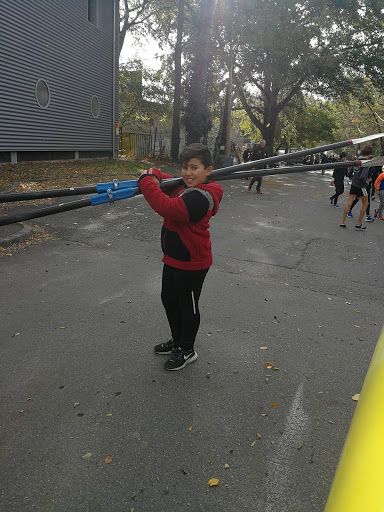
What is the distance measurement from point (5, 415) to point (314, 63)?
2683cm

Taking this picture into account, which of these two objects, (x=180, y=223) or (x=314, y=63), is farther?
(x=314, y=63)

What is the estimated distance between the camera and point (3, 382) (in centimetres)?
290

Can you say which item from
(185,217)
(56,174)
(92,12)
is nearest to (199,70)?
(92,12)

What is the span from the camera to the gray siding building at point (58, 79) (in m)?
14.0

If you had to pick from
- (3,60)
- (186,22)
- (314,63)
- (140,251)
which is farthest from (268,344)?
(186,22)

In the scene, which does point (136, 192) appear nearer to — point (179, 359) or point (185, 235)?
point (185, 235)

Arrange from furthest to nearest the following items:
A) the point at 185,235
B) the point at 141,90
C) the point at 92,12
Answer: the point at 141,90, the point at 92,12, the point at 185,235

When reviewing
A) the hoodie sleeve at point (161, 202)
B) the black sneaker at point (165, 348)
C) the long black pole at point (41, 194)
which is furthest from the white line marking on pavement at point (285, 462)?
the long black pole at point (41, 194)

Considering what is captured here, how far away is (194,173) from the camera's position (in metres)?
2.73

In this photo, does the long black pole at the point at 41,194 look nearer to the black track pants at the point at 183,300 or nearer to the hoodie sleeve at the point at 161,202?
the hoodie sleeve at the point at 161,202

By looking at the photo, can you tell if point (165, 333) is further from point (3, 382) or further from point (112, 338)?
point (3, 382)

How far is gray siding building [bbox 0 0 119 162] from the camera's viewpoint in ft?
45.8

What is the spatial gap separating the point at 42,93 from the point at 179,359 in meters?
15.5

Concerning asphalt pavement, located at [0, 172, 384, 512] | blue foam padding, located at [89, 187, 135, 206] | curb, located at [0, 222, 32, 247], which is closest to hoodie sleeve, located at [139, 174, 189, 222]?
blue foam padding, located at [89, 187, 135, 206]
